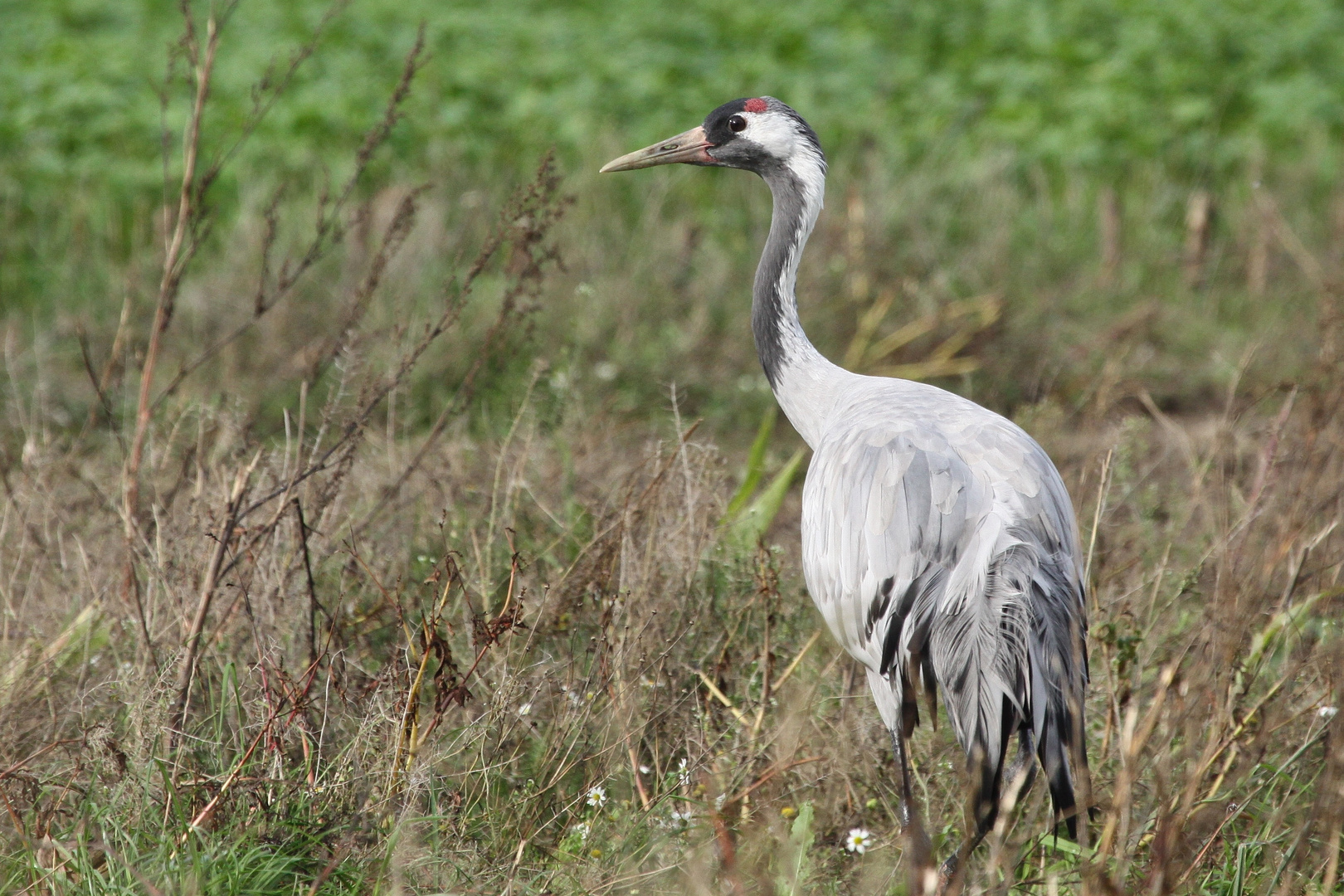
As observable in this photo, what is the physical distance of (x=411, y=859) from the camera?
97.2 inches

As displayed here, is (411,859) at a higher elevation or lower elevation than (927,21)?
lower

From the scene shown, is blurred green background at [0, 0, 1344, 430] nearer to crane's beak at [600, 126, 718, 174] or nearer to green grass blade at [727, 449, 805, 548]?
crane's beak at [600, 126, 718, 174]

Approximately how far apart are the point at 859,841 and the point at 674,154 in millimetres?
2178

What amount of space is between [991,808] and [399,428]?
305 centimetres

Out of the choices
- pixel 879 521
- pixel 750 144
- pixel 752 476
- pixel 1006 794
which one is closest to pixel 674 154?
pixel 750 144

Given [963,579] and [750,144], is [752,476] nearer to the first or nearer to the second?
[750,144]

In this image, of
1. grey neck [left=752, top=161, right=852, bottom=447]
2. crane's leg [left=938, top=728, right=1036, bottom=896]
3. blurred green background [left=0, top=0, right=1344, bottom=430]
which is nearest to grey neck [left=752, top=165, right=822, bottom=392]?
grey neck [left=752, top=161, right=852, bottom=447]

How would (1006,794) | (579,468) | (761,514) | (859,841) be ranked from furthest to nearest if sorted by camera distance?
(579,468) < (761,514) < (859,841) < (1006,794)

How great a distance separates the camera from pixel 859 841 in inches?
114

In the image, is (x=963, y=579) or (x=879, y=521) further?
(x=879, y=521)

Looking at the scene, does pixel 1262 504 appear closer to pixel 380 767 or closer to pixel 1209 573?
pixel 1209 573

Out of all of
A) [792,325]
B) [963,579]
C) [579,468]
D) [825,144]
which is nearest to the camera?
[963,579]

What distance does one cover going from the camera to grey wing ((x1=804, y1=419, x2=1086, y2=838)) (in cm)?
271

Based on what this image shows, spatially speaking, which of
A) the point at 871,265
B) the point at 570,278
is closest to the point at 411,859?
the point at 570,278
